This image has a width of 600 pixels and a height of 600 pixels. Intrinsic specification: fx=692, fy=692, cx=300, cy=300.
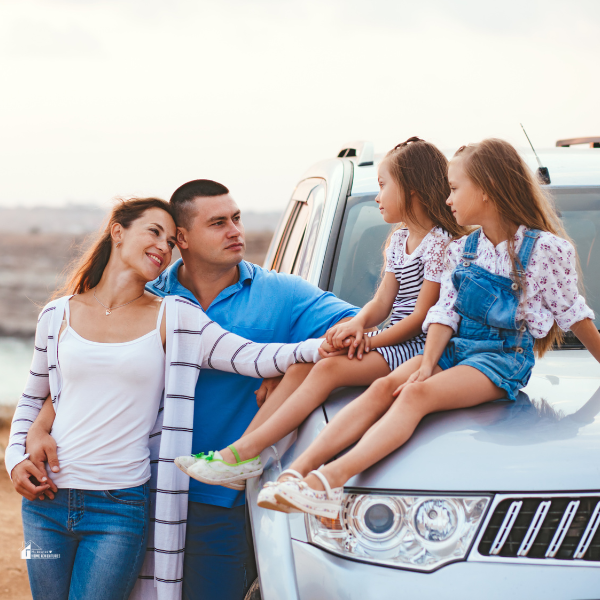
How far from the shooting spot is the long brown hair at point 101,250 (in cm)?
273

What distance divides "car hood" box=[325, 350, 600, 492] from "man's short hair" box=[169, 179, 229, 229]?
1400 mm

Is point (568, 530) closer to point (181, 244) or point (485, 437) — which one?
point (485, 437)

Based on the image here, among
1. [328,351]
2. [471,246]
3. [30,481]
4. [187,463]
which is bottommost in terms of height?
[30,481]

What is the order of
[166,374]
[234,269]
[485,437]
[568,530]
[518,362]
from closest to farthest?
[568,530] → [485,437] → [518,362] → [166,374] → [234,269]

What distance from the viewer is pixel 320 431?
7.25 feet

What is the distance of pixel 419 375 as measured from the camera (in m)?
2.32

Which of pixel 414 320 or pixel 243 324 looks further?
pixel 243 324

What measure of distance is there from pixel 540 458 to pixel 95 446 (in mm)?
1487

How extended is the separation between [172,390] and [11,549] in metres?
3.25

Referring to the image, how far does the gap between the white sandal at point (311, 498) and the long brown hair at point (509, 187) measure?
110cm

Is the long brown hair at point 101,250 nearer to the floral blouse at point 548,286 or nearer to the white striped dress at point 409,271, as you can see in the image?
the white striped dress at point 409,271

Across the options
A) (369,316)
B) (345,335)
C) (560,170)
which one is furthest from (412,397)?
(560,170)

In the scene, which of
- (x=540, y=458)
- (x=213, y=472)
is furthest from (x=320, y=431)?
(x=540, y=458)

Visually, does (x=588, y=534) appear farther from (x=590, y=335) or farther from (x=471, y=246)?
(x=471, y=246)
